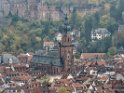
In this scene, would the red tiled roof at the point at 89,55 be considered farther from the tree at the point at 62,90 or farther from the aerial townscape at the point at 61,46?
the tree at the point at 62,90

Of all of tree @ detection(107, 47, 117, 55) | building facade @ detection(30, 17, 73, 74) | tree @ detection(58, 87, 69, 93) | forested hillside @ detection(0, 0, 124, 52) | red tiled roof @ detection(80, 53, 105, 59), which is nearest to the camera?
tree @ detection(58, 87, 69, 93)

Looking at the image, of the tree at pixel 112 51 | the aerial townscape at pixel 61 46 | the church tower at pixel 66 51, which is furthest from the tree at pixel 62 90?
the tree at pixel 112 51

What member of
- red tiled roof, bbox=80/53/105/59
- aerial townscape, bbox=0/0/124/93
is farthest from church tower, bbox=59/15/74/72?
red tiled roof, bbox=80/53/105/59

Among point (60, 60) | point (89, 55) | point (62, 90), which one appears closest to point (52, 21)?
point (89, 55)

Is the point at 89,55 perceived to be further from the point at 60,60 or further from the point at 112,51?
the point at 60,60

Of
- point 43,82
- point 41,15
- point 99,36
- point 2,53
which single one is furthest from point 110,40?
point 43,82

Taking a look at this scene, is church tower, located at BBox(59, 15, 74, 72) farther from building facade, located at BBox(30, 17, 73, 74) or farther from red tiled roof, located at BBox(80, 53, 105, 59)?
red tiled roof, located at BBox(80, 53, 105, 59)

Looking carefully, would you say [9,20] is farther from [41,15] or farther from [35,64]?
[35,64]
